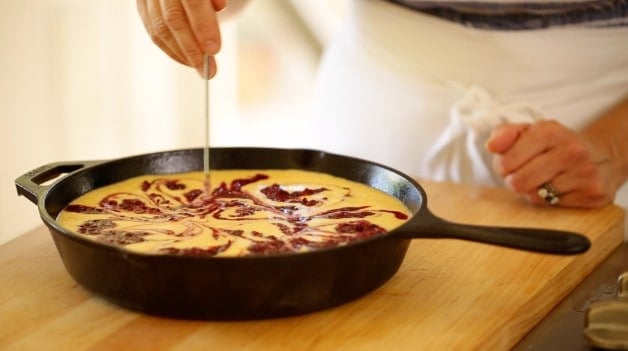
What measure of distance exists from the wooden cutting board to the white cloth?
39 centimetres

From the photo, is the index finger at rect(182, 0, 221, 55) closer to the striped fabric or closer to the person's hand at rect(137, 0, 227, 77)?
the person's hand at rect(137, 0, 227, 77)

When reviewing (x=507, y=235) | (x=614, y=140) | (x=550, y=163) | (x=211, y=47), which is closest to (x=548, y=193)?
(x=550, y=163)

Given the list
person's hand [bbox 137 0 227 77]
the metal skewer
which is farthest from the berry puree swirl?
person's hand [bbox 137 0 227 77]

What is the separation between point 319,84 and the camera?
189 cm

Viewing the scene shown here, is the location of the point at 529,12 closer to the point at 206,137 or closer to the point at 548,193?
the point at 548,193

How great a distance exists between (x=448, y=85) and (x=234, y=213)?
0.62 metres

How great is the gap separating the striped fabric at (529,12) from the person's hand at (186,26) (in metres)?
0.52

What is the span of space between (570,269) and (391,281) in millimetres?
244

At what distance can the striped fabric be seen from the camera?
157 centimetres

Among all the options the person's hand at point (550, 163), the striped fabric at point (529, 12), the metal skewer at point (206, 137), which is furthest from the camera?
the striped fabric at point (529, 12)

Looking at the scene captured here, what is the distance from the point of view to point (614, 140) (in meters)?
1.51

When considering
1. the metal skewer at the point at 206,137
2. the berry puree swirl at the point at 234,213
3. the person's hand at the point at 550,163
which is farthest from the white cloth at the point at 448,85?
the metal skewer at the point at 206,137

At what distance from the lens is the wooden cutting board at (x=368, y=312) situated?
98 cm

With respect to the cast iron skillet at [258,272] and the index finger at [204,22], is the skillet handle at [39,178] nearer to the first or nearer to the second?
the cast iron skillet at [258,272]
